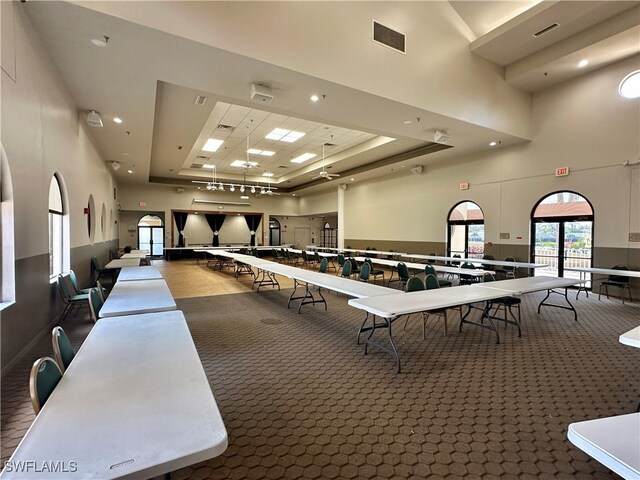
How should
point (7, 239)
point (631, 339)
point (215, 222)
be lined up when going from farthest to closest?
1. point (215, 222)
2. point (7, 239)
3. point (631, 339)

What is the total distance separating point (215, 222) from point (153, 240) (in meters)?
3.44

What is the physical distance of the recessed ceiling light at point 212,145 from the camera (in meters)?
10.1

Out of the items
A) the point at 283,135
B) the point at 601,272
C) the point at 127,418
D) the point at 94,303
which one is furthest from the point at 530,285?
the point at 283,135

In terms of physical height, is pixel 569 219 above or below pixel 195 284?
above

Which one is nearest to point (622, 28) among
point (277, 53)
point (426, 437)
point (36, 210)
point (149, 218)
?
point (277, 53)

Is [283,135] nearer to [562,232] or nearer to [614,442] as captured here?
[562,232]

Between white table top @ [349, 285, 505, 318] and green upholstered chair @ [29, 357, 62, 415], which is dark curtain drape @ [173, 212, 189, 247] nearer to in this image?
white table top @ [349, 285, 505, 318]

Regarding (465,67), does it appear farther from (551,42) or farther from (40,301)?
(40,301)

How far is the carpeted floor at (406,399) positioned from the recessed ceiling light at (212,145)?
23.0 ft

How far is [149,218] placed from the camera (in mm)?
16812

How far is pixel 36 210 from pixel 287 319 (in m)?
3.71

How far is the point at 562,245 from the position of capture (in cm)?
804

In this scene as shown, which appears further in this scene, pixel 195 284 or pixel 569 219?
pixel 195 284

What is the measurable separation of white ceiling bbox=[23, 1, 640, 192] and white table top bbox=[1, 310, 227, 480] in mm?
3877
